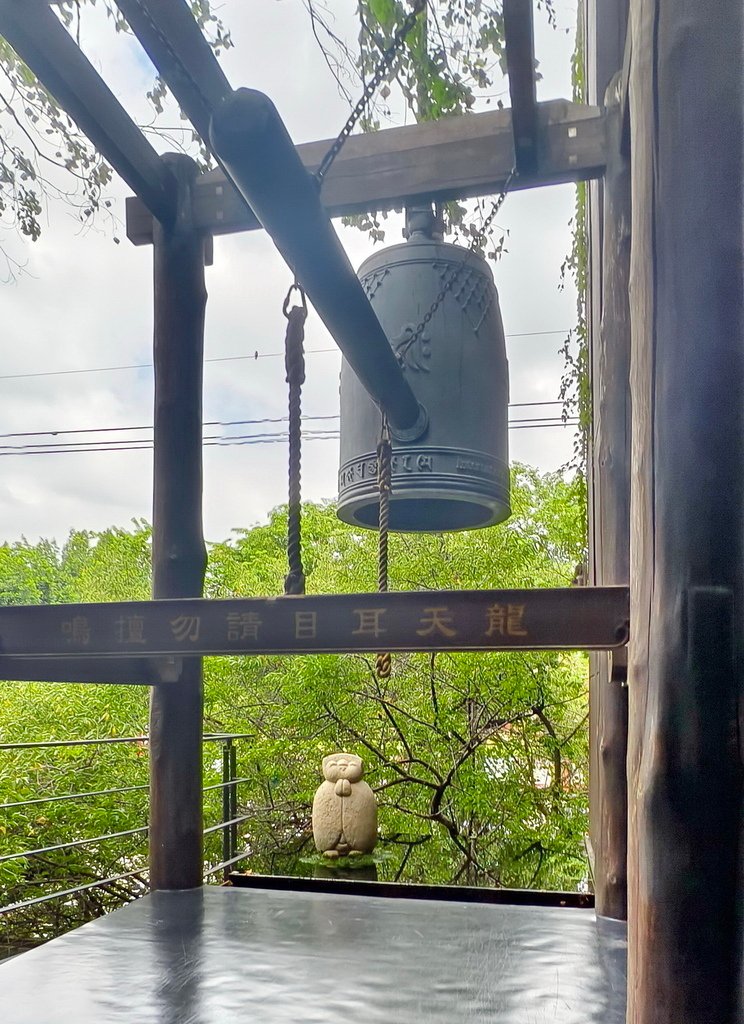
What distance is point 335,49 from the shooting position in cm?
207

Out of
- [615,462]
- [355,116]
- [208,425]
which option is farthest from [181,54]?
[208,425]

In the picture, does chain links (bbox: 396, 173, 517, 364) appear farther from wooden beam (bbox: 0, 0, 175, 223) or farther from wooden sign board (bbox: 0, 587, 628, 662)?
wooden beam (bbox: 0, 0, 175, 223)

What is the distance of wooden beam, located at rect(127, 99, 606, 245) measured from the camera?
1.75m

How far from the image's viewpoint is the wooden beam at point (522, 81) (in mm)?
1371

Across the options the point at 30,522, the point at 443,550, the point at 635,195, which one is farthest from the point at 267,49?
the point at 30,522

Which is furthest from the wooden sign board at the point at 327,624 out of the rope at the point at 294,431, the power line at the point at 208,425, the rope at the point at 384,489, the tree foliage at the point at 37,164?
the power line at the point at 208,425

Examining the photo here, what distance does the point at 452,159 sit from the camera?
1.80 m

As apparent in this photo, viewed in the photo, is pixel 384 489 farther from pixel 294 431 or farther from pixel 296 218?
pixel 296 218

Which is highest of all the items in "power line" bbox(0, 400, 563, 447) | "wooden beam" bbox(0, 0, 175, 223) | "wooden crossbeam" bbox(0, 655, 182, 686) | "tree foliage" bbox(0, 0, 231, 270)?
"power line" bbox(0, 400, 563, 447)

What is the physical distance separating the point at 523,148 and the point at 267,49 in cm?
111

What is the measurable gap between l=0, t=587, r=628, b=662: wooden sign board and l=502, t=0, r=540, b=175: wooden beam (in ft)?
3.09

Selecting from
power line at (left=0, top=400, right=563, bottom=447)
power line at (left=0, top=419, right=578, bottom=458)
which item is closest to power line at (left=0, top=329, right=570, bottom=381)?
power line at (left=0, top=400, right=563, bottom=447)

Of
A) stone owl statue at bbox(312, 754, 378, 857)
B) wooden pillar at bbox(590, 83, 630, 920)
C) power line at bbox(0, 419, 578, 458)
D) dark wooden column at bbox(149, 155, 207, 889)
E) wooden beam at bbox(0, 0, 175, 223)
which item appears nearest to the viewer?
wooden beam at bbox(0, 0, 175, 223)

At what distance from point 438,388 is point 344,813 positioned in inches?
149
